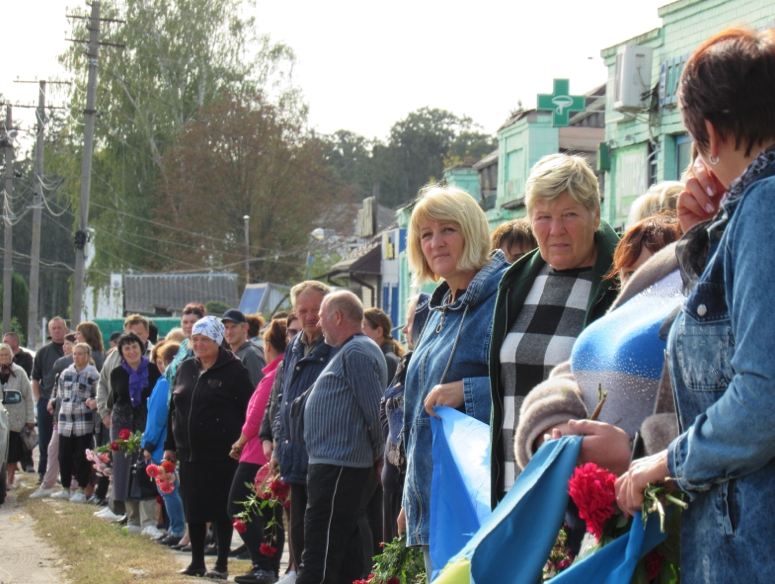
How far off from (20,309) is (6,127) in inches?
1499

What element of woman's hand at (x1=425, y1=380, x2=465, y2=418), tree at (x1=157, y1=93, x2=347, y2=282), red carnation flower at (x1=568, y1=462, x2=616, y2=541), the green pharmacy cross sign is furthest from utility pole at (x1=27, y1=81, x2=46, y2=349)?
red carnation flower at (x1=568, y1=462, x2=616, y2=541)

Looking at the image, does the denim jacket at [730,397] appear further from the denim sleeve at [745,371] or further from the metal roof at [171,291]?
the metal roof at [171,291]

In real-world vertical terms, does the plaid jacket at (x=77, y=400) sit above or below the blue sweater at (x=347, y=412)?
below

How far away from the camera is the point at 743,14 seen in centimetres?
1416

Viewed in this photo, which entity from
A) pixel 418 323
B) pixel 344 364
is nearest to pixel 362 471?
pixel 344 364

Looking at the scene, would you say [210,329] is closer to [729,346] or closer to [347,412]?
[347,412]

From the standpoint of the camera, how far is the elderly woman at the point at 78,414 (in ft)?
43.0

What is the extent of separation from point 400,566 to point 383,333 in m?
3.68

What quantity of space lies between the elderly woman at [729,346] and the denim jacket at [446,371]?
1910mm

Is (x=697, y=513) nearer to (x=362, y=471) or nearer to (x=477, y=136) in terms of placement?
(x=362, y=471)

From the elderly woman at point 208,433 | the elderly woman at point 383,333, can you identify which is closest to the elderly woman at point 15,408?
the elderly woman at point 208,433

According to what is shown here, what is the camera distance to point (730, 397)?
6.53 feet

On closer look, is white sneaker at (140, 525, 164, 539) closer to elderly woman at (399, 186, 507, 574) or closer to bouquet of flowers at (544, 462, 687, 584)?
elderly woman at (399, 186, 507, 574)

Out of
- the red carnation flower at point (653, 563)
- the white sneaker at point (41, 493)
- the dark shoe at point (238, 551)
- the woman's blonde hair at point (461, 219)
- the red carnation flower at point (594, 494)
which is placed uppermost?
the woman's blonde hair at point (461, 219)
